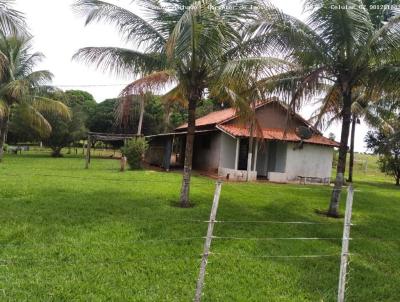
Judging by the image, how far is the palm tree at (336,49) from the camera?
9594mm

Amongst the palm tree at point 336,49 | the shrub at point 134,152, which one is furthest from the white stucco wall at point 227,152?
the palm tree at point 336,49

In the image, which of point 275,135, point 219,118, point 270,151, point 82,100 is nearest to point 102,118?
point 82,100

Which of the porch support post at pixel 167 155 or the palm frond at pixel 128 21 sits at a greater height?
the palm frond at pixel 128 21

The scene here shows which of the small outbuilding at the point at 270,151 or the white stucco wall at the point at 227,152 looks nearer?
the small outbuilding at the point at 270,151

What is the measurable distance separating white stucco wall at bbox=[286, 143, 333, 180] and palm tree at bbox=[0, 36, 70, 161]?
523 inches

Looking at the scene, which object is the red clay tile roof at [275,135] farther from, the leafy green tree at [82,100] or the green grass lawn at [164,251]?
the leafy green tree at [82,100]

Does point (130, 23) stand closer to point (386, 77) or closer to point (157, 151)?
point (386, 77)

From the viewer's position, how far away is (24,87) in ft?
70.5

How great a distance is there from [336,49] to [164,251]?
6.75 metres

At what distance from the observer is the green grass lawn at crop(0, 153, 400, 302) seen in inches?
210

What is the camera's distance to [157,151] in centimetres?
2652

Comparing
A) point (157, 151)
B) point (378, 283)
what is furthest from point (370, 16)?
point (157, 151)

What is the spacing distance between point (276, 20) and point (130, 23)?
3568 millimetres

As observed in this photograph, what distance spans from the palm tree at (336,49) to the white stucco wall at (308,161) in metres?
9.64
